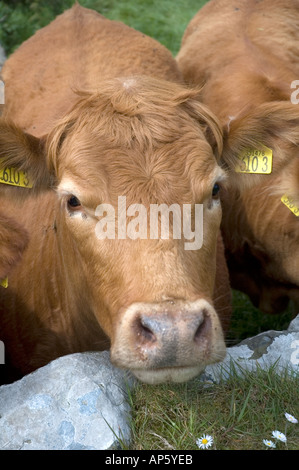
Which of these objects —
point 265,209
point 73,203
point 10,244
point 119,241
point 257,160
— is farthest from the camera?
point 265,209

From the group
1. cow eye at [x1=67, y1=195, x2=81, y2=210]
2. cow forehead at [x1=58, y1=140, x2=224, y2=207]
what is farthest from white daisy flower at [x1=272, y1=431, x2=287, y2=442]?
cow eye at [x1=67, y1=195, x2=81, y2=210]

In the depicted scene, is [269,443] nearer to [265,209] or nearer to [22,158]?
[22,158]

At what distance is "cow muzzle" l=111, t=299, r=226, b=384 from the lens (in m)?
2.68

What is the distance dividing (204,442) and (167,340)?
1.99ft

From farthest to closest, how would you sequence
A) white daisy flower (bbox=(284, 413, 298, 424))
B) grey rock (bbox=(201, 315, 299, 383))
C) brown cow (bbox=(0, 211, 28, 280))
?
1. brown cow (bbox=(0, 211, 28, 280))
2. grey rock (bbox=(201, 315, 299, 383))
3. white daisy flower (bbox=(284, 413, 298, 424))

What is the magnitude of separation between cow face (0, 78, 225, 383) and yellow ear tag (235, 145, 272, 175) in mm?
279

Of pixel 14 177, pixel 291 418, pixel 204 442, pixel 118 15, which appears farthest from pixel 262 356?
pixel 118 15

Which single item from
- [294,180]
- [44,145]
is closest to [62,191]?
[44,145]

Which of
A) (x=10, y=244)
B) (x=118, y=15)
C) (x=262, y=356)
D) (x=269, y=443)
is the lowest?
(x=269, y=443)

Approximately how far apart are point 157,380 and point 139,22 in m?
8.11

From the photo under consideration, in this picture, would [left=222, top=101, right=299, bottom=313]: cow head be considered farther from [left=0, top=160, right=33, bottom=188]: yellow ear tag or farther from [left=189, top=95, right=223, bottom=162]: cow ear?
Result: [left=0, top=160, right=33, bottom=188]: yellow ear tag

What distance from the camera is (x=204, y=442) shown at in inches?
117
